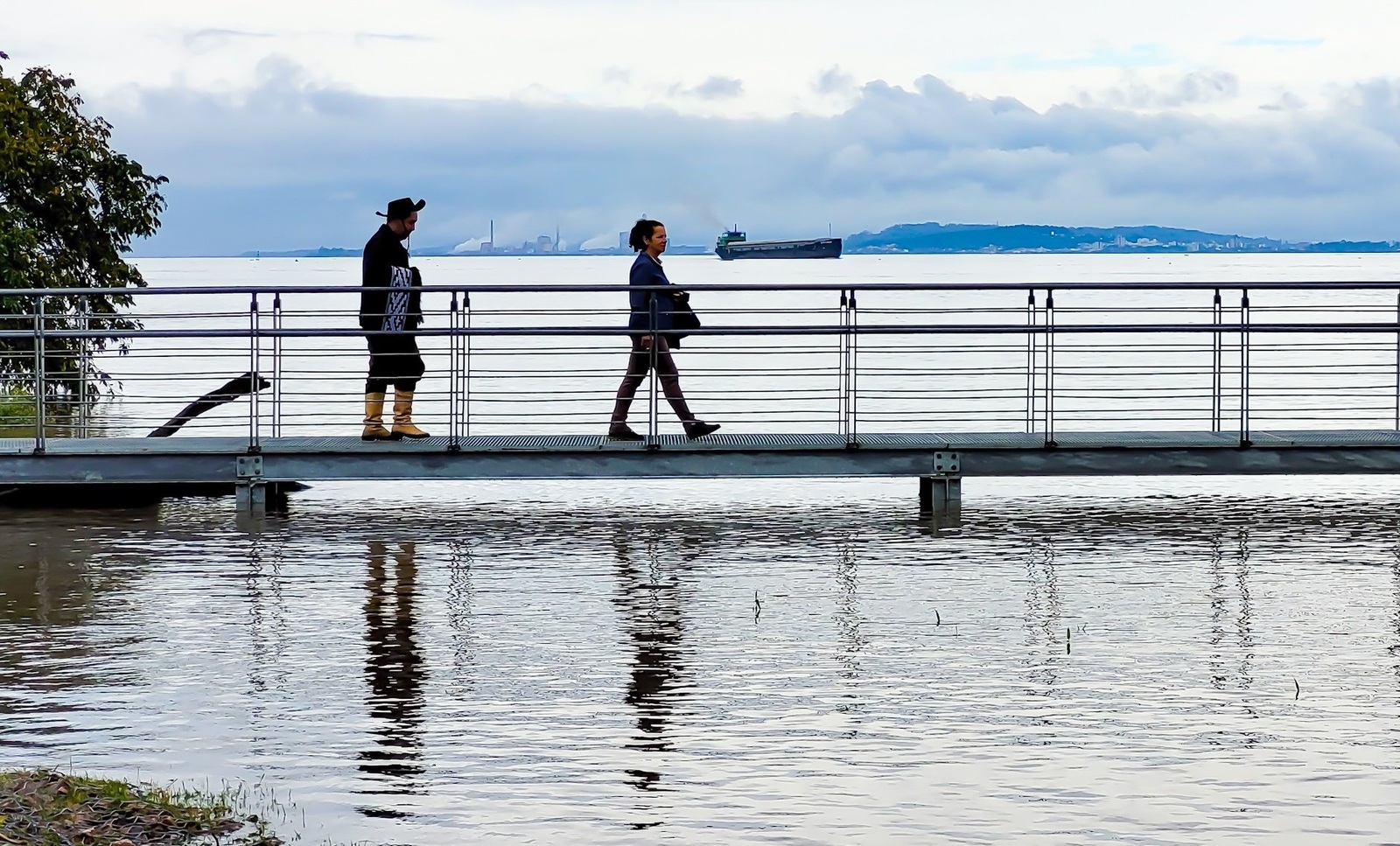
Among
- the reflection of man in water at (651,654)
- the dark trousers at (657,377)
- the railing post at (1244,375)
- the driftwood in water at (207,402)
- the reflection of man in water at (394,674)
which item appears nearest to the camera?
the reflection of man in water at (394,674)

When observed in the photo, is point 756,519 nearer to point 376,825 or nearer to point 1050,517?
point 1050,517

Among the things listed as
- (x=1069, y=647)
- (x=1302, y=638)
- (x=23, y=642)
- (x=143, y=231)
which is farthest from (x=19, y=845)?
(x=143, y=231)

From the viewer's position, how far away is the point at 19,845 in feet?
16.5

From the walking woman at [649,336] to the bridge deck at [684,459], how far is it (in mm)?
293

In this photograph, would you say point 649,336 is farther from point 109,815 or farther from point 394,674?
point 109,815

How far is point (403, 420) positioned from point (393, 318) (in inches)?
30.7

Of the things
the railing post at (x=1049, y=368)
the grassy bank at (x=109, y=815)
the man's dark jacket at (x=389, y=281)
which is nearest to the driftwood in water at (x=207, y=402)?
the man's dark jacket at (x=389, y=281)

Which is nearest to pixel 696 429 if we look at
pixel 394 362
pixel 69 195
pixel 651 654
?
pixel 394 362

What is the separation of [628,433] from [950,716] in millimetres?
6681

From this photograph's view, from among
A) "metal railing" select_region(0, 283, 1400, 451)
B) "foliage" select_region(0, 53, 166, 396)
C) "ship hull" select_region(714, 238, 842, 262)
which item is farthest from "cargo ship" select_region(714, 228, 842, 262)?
"foliage" select_region(0, 53, 166, 396)

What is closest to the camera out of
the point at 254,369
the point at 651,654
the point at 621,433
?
the point at 651,654

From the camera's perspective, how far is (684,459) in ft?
42.9

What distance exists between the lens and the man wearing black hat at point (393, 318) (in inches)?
520

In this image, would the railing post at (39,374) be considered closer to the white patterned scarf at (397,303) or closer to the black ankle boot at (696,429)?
the white patterned scarf at (397,303)
